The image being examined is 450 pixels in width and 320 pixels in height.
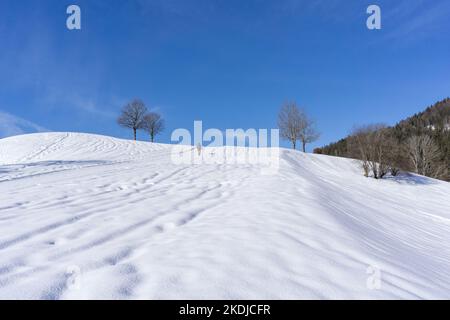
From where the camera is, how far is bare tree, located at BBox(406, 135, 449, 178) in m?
30.7

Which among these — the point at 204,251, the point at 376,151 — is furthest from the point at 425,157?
the point at 204,251

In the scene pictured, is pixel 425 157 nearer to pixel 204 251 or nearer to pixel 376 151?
pixel 376 151

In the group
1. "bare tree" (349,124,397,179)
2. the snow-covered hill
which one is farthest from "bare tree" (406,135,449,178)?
the snow-covered hill

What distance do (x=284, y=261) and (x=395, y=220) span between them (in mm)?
4839

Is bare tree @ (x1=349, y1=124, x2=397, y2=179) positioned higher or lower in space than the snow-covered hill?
higher

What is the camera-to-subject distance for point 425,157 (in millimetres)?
30891

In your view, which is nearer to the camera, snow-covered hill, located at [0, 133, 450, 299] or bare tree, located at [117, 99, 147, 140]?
snow-covered hill, located at [0, 133, 450, 299]

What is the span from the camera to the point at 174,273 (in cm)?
185

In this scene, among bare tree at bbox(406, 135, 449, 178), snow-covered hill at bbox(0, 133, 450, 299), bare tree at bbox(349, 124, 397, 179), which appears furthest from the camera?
bare tree at bbox(406, 135, 449, 178)

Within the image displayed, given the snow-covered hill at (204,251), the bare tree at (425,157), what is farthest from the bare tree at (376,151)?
the bare tree at (425,157)

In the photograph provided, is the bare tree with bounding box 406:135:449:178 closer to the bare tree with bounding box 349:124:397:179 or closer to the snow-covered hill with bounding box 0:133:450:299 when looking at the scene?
the bare tree with bounding box 349:124:397:179

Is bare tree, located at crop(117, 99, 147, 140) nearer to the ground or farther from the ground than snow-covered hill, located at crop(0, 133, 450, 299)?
farther from the ground

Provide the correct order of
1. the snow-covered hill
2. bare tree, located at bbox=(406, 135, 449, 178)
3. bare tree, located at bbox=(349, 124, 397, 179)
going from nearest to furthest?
the snow-covered hill < bare tree, located at bbox=(349, 124, 397, 179) < bare tree, located at bbox=(406, 135, 449, 178)
